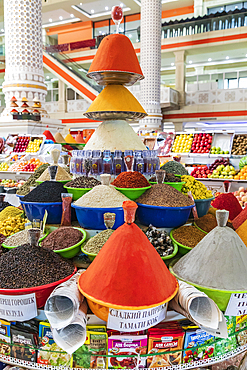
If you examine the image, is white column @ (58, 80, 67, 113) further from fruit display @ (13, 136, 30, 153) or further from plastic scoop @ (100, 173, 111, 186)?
plastic scoop @ (100, 173, 111, 186)

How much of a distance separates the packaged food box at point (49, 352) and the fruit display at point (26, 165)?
4.72 meters

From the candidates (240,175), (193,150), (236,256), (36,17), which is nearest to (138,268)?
(236,256)

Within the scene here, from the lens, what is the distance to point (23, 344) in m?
1.35

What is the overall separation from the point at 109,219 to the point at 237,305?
0.78m

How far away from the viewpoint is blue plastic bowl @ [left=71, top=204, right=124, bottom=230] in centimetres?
186

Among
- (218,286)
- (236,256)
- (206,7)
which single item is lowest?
(218,286)

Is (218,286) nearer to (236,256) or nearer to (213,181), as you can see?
(236,256)

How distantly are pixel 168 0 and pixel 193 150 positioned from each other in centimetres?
1204

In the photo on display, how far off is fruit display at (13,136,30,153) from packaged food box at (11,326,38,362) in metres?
5.99

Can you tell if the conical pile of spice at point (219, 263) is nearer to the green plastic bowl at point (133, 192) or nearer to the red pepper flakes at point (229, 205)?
the green plastic bowl at point (133, 192)

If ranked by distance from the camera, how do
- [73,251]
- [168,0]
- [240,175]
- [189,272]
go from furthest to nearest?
[168,0]
[240,175]
[73,251]
[189,272]

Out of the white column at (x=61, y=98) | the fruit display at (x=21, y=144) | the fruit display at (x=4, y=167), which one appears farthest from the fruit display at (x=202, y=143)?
the white column at (x=61, y=98)

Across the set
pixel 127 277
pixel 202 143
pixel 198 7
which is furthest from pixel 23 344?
pixel 198 7

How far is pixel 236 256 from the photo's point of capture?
1.44 metres
